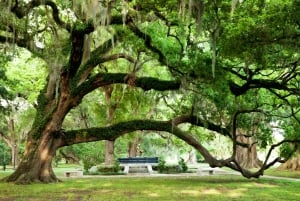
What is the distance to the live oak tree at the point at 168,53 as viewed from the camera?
10.6 m

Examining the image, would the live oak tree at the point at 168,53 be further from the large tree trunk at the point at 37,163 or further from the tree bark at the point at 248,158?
the tree bark at the point at 248,158

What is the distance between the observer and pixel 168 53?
555 inches

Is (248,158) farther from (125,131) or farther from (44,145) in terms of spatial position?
(44,145)

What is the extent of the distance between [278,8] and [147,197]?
5644 millimetres

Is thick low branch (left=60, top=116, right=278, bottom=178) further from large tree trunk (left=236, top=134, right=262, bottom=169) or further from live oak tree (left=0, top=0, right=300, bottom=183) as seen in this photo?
large tree trunk (left=236, top=134, right=262, bottom=169)

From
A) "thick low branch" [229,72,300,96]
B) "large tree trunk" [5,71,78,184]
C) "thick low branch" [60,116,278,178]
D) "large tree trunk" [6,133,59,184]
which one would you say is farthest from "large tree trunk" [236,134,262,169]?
"large tree trunk" [6,133,59,184]

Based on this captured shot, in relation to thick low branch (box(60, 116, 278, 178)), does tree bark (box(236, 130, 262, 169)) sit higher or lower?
lower

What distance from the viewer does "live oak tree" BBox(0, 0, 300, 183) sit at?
10.6 meters

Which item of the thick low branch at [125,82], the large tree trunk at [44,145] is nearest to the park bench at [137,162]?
the large tree trunk at [44,145]

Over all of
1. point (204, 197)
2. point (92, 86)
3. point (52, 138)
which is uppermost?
point (92, 86)

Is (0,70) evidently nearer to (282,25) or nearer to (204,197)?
(204,197)

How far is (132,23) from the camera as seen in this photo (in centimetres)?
1360

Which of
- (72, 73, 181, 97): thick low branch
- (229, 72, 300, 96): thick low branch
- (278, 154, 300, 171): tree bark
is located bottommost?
(278, 154, 300, 171): tree bark

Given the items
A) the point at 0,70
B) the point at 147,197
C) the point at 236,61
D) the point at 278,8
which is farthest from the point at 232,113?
the point at 0,70
